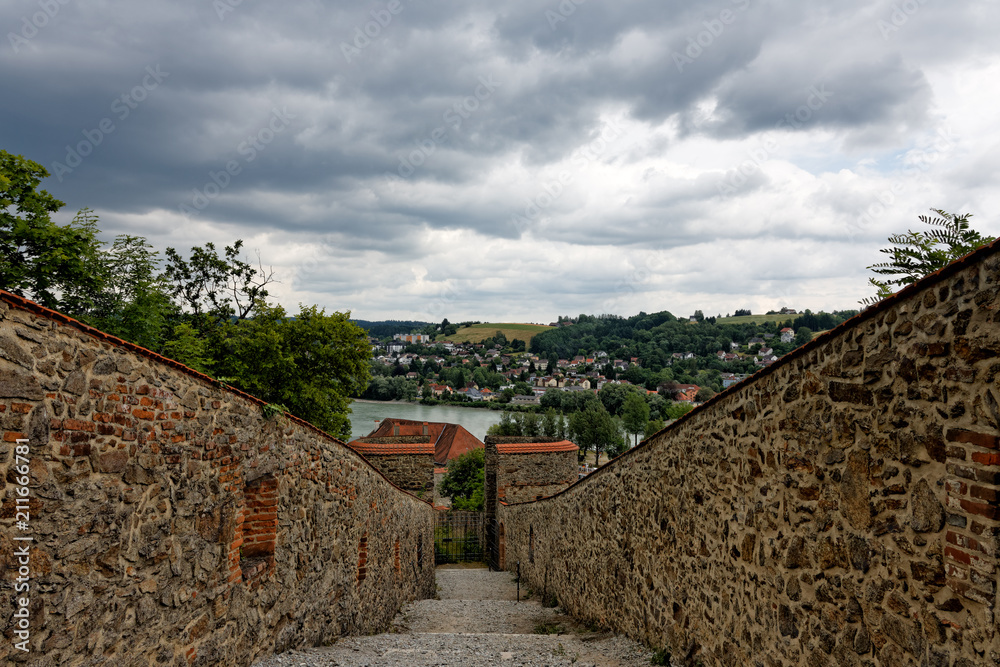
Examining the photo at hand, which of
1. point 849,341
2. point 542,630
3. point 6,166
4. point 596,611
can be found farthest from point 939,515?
point 6,166

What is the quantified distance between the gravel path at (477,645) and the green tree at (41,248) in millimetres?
8349

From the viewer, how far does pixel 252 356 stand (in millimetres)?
18922

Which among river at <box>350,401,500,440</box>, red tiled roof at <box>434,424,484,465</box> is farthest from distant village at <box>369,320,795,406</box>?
red tiled roof at <box>434,424,484,465</box>

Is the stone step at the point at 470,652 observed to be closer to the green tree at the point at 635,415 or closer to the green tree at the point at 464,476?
the green tree at the point at 464,476

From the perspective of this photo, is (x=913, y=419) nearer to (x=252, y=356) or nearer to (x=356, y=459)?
(x=356, y=459)

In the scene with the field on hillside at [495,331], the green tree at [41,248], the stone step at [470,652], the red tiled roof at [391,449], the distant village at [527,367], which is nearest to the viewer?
the stone step at [470,652]

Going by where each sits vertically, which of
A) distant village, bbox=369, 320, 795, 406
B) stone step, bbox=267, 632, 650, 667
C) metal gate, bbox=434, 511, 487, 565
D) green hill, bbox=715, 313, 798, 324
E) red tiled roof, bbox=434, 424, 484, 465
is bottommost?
metal gate, bbox=434, 511, 487, 565

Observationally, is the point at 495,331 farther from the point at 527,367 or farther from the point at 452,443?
the point at 452,443

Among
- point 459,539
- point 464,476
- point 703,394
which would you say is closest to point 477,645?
point 459,539

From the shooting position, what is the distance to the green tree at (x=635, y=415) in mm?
61812

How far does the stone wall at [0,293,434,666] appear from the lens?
302 cm

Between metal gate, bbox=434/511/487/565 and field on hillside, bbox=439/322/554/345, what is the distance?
142 metres

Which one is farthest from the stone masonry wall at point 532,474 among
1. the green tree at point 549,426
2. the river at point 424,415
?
the river at point 424,415

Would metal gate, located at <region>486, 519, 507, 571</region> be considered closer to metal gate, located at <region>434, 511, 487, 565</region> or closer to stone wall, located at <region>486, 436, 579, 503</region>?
metal gate, located at <region>434, 511, 487, 565</region>
